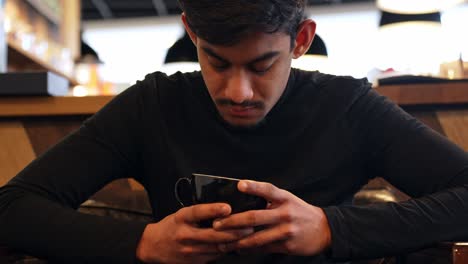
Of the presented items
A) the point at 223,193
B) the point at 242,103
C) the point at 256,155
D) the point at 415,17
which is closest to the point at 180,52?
the point at 415,17

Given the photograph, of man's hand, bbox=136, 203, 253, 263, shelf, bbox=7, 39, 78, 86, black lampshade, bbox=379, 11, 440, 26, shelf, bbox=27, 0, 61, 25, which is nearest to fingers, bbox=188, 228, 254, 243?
man's hand, bbox=136, 203, 253, 263

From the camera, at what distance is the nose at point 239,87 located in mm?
1089

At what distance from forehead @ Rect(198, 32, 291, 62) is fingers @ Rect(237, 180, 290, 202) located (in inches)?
9.7

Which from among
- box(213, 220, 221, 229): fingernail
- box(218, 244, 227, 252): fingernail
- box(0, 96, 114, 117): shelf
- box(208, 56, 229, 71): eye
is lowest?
box(218, 244, 227, 252): fingernail

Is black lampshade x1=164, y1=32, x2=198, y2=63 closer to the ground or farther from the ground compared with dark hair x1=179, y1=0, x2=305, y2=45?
farther from the ground

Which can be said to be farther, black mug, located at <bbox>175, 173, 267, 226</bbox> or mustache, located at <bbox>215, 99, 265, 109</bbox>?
mustache, located at <bbox>215, 99, 265, 109</bbox>

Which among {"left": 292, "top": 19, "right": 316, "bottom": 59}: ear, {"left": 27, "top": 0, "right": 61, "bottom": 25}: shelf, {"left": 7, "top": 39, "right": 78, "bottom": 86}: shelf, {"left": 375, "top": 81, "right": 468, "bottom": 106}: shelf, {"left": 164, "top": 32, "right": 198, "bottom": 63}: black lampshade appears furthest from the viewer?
{"left": 164, "top": 32, "right": 198, "bottom": 63}: black lampshade

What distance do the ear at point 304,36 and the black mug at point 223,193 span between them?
35 centimetres

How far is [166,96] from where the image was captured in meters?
1.31

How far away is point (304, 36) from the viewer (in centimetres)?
121

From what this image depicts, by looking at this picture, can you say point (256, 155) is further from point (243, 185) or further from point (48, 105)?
point (48, 105)

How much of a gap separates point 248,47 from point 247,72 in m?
0.05

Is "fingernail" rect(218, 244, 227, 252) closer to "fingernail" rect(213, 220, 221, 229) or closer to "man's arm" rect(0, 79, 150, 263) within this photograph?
"fingernail" rect(213, 220, 221, 229)

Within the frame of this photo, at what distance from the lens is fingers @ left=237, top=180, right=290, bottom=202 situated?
0.94 m
